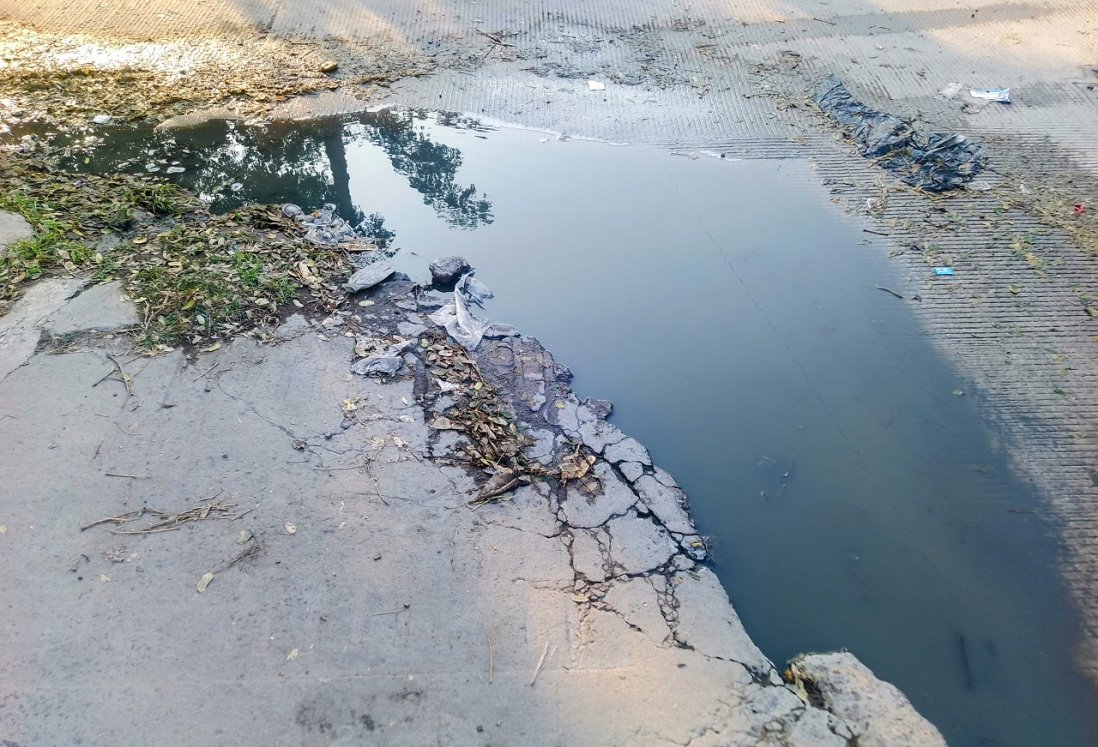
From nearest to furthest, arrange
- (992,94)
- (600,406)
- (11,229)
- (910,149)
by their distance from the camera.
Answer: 1. (600,406)
2. (11,229)
3. (910,149)
4. (992,94)

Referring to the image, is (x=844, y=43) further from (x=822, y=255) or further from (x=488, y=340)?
(x=488, y=340)

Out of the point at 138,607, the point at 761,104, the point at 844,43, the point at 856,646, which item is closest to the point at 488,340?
the point at 138,607

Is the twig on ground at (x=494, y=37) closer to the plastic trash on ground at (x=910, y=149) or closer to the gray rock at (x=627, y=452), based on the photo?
the plastic trash on ground at (x=910, y=149)

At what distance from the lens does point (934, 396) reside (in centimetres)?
349

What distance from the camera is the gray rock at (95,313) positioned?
355 centimetres

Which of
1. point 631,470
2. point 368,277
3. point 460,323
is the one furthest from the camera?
point 368,277

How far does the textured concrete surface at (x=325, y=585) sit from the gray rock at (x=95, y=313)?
0.61ft

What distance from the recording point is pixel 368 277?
156 inches

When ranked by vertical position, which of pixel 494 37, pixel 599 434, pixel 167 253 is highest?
pixel 494 37

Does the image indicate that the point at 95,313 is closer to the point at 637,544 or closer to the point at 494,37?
the point at 637,544

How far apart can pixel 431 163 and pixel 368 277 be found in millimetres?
1544

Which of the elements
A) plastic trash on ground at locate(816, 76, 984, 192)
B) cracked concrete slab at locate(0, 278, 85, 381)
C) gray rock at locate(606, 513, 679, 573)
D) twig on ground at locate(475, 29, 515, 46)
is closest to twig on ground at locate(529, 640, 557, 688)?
gray rock at locate(606, 513, 679, 573)

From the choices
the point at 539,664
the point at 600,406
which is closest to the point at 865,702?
the point at 539,664

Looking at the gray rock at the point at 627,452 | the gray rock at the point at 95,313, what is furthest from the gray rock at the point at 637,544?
the gray rock at the point at 95,313
